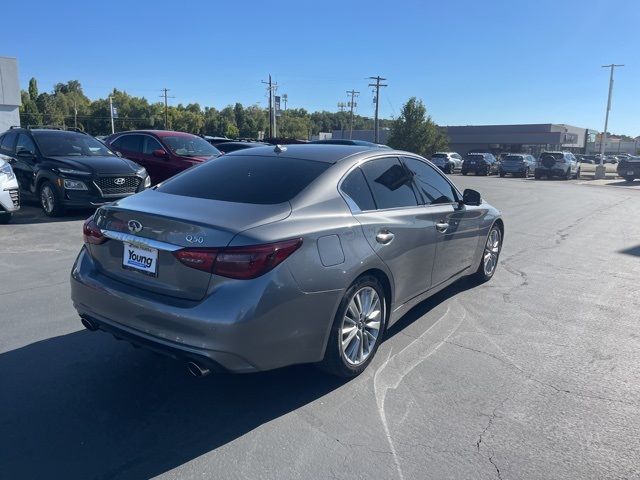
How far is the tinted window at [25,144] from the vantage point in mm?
10570

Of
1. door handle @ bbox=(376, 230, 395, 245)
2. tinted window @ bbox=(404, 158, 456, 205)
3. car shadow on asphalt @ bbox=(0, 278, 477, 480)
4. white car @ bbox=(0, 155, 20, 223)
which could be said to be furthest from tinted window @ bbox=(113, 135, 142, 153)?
door handle @ bbox=(376, 230, 395, 245)

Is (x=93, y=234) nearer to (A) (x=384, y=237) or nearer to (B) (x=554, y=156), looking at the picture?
(A) (x=384, y=237)

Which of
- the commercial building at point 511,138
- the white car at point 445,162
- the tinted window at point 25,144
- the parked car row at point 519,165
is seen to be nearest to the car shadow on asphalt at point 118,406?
the tinted window at point 25,144

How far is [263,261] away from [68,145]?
9513mm

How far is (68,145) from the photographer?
10.9m

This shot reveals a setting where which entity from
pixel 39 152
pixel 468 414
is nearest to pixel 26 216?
pixel 39 152

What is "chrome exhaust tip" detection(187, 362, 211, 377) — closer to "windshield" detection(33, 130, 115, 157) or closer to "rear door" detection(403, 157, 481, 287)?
"rear door" detection(403, 157, 481, 287)

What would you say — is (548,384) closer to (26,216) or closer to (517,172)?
(26,216)

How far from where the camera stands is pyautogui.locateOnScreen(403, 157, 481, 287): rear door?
4.81 meters

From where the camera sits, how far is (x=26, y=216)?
33.7ft

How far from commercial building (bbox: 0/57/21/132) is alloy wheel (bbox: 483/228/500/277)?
29.8 meters

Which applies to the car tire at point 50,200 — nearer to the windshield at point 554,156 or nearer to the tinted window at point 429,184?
the tinted window at point 429,184

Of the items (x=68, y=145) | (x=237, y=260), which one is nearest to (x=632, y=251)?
(x=237, y=260)

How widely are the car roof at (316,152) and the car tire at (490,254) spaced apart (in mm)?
2215
